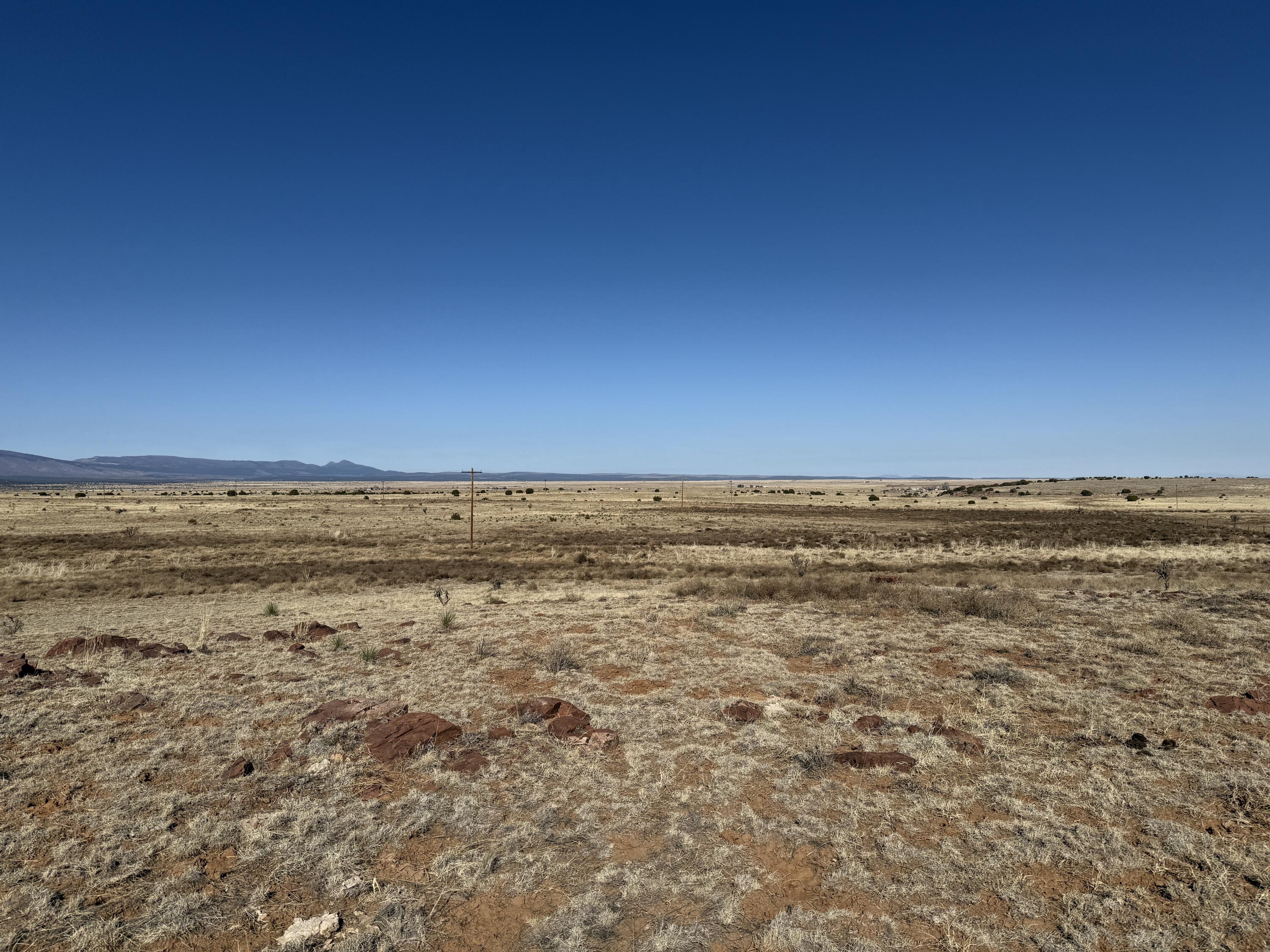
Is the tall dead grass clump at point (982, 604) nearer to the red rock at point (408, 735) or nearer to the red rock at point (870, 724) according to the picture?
the red rock at point (870, 724)

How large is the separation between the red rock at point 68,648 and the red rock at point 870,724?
1287 centimetres

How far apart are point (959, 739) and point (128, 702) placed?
1084 centimetres

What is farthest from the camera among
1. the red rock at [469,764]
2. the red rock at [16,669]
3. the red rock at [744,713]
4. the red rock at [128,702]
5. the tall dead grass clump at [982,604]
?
the tall dead grass clump at [982,604]

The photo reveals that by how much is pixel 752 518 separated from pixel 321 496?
217 ft

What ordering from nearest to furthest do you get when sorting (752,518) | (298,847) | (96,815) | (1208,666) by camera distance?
1. (298,847)
2. (96,815)
3. (1208,666)
4. (752,518)

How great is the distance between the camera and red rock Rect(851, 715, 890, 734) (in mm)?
7879

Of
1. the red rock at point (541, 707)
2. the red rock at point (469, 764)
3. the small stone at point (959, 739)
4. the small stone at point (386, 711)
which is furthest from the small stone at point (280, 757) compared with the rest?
the small stone at point (959, 739)

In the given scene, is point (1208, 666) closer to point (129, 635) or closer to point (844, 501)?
point (129, 635)

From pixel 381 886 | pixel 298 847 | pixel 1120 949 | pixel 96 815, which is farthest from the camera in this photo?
pixel 96 815

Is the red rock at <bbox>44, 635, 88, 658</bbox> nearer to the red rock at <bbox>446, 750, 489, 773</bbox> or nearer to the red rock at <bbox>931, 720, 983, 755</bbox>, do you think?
the red rock at <bbox>446, 750, 489, 773</bbox>

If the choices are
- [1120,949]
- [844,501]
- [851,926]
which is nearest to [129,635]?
[851,926]

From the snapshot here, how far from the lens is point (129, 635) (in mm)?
13422

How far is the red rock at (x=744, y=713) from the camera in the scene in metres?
8.23

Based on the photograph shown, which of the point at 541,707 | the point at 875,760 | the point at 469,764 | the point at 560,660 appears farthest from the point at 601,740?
the point at 560,660
